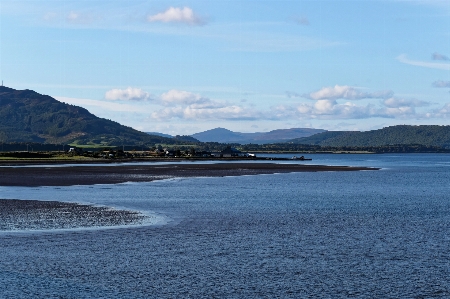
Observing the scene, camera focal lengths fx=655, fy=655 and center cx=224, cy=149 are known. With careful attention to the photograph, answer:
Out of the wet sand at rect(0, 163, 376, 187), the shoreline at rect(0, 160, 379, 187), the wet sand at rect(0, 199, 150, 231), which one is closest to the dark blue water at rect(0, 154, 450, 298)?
the wet sand at rect(0, 199, 150, 231)

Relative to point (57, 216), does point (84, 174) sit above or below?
above

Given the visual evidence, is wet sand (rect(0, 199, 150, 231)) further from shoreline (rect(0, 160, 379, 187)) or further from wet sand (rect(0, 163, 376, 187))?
wet sand (rect(0, 163, 376, 187))

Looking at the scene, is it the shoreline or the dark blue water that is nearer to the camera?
the dark blue water

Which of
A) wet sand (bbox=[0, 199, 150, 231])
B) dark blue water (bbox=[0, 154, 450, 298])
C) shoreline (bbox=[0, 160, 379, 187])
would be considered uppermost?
shoreline (bbox=[0, 160, 379, 187])

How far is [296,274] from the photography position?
27859 millimetres

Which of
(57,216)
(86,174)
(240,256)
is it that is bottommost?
(240,256)

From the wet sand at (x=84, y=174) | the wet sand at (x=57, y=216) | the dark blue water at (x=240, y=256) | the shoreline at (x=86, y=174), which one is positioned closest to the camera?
the dark blue water at (x=240, y=256)

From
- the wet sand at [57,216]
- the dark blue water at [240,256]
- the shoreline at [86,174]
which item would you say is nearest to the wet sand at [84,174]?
the shoreline at [86,174]

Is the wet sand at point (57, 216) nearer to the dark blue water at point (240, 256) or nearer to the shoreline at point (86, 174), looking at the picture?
the dark blue water at point (240, 256)

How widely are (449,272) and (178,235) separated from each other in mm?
15537

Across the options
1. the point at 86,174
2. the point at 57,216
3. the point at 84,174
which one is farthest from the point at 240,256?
the point at 86,174

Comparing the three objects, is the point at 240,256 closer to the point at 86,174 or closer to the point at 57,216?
the point at 57,216

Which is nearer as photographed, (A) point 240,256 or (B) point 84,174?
(A) point 240,256

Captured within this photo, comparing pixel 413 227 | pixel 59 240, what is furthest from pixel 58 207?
pixel 413 227
